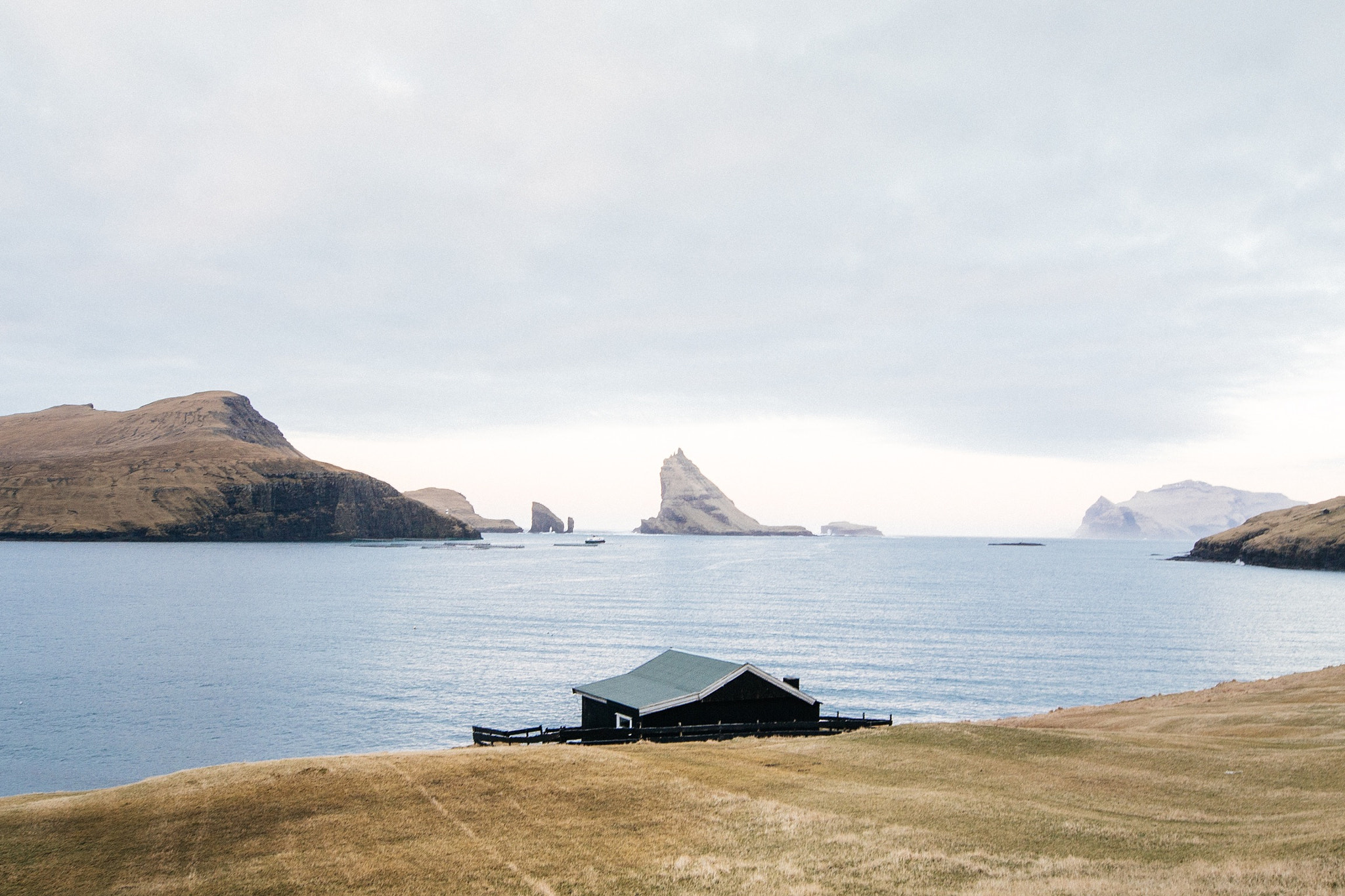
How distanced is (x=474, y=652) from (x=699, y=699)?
5795cm

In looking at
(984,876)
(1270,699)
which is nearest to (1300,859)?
(984,876)

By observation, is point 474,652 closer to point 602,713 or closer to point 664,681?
point 602,713

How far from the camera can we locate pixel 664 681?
149ft

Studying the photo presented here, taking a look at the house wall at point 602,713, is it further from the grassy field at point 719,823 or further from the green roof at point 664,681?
the grassy field at point 719,823

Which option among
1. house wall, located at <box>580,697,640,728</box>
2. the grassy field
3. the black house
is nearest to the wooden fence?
the black house

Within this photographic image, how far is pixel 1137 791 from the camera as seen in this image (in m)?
27.8

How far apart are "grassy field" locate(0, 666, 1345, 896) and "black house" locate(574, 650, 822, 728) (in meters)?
6.48

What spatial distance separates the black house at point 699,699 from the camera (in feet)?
137

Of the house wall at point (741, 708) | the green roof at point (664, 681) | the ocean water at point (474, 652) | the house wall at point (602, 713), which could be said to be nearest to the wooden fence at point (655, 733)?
the house wall at point (741, 708)

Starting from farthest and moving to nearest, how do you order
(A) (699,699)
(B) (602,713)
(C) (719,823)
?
(B) (602,713) → (A) (699,699) → (C) (719,823)

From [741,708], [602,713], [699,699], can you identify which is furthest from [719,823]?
[602,713]

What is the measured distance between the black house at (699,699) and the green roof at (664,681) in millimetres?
48

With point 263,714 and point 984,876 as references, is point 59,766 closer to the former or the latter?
point 263,714

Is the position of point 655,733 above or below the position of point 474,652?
above
